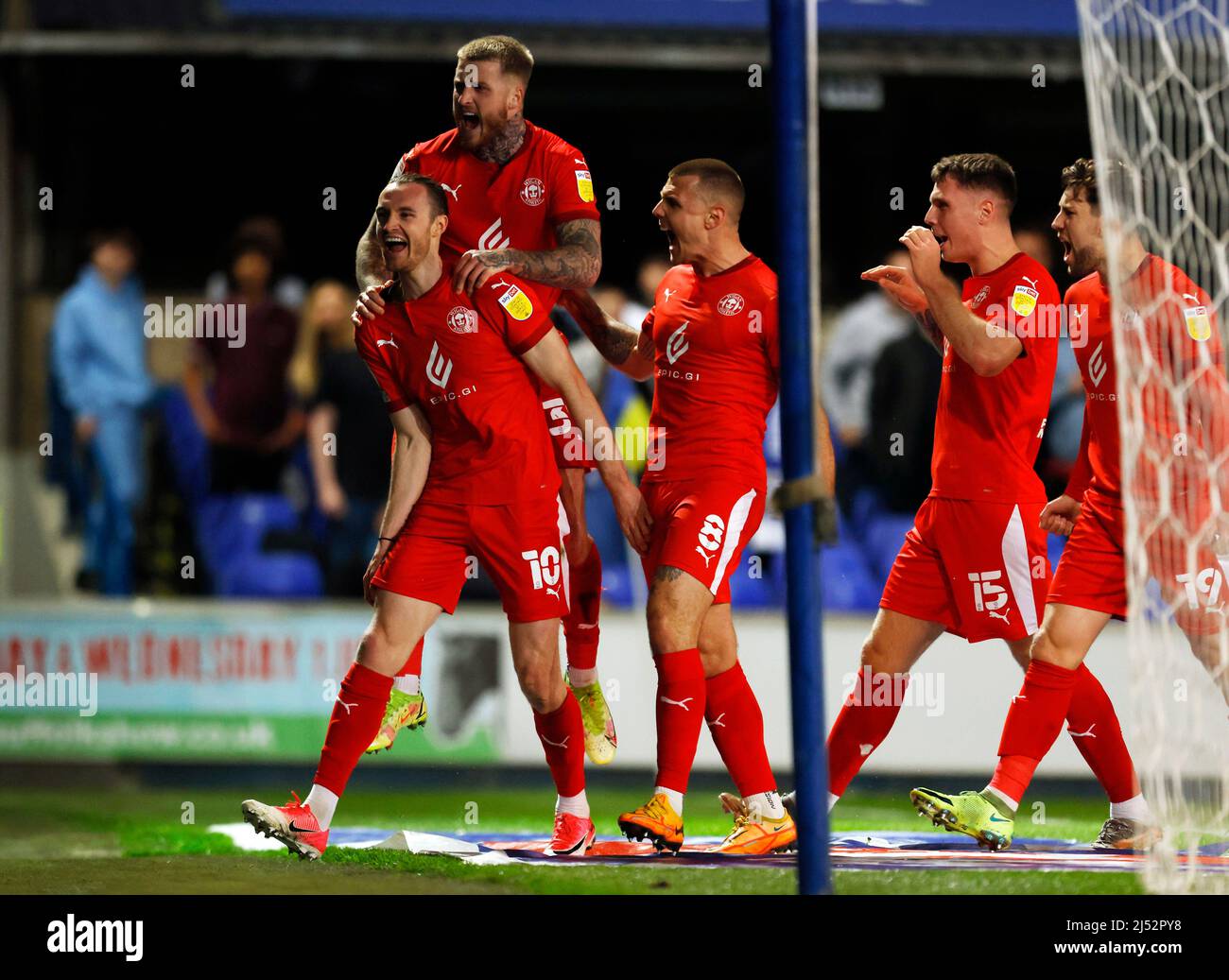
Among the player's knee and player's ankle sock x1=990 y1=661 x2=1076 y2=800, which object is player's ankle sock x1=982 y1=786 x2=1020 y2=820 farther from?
the player's knee

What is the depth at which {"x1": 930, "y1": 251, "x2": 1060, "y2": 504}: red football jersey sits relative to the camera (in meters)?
6.54

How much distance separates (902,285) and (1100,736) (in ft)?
5.86

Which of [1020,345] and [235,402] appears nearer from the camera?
[1020,345]

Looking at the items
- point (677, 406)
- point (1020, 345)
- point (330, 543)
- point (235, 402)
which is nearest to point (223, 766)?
point (330, 543)

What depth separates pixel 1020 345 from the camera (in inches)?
254

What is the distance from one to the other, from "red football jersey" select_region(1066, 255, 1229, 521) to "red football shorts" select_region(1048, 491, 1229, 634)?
94 millimetres

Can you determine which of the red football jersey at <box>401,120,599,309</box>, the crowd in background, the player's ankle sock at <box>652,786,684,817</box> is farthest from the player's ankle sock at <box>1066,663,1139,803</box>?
the crowd in background

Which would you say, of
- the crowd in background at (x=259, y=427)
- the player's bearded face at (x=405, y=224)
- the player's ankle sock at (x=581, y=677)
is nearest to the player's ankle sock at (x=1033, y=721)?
the player's ankle sock at (x=581, y=677)

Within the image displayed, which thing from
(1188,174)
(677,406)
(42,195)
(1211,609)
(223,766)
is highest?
(42,195)

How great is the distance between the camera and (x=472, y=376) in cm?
630

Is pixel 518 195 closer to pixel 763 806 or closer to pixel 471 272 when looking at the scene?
pixel 471 272

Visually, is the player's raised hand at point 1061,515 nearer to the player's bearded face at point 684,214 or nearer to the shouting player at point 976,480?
the shouting player at point 976,480
